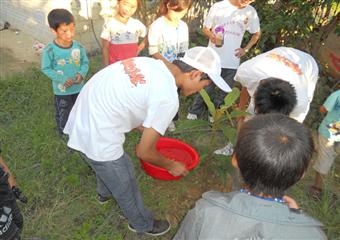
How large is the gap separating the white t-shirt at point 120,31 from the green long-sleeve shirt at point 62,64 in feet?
1.16

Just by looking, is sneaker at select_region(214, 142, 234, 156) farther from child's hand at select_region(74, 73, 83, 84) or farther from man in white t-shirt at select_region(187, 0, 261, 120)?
child's hand at select_region(74, 73, 83, 84)

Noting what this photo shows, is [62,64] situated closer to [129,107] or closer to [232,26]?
[129,107]

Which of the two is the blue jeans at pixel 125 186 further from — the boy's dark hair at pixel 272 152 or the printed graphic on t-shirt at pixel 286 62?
the printed graphic on t-shirt at pixel 286 62

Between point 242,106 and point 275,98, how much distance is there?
91cm

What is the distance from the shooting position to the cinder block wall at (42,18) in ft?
15.8

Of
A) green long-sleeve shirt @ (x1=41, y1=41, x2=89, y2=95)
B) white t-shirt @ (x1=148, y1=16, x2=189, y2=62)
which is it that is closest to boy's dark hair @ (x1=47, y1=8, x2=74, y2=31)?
green long-sleeve shirt @ (x1=41, y1=41, x2=89, y2=95)

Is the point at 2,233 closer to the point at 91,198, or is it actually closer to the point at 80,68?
the point at 91,198

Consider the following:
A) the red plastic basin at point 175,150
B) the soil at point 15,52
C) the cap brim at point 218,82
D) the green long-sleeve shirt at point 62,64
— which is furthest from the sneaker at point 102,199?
the soil at point 15,52

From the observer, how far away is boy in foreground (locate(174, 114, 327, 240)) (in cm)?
113

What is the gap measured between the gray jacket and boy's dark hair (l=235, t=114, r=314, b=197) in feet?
0.33

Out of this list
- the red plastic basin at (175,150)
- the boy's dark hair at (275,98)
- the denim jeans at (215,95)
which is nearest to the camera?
the boy's dark hair at (275,98)

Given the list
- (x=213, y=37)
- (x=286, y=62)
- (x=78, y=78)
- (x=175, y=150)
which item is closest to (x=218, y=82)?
(x=286, y=62)

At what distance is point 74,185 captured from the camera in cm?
305

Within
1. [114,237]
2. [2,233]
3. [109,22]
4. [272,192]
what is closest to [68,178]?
[114,237]
